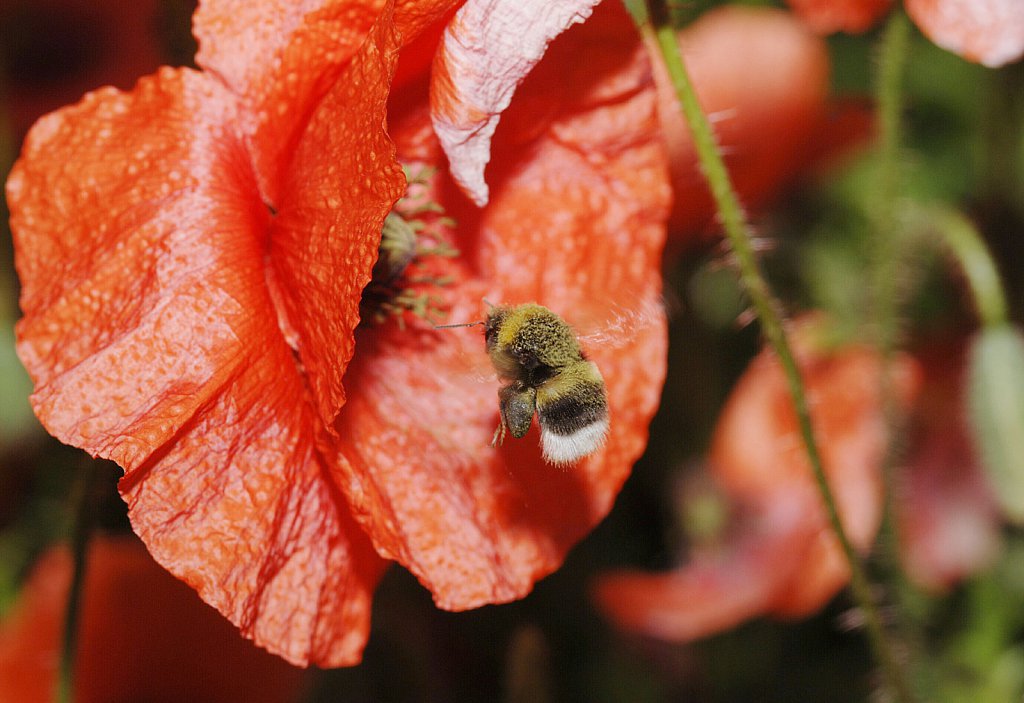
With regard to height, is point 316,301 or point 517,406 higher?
point 316,301

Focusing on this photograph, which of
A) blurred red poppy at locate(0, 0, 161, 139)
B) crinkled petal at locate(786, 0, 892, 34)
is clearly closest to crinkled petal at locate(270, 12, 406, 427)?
crinkled petal at locate(786, 0, 892, 34)

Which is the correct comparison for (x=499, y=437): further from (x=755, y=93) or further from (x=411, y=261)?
(x=755, y=93)

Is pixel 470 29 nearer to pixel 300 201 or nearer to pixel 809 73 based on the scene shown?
pixel 300 201

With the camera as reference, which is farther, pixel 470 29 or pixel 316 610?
pixel 316 610

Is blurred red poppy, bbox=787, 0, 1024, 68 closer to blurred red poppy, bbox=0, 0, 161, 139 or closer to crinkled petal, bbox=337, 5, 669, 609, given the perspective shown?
crinkled petal, bbox=337, 5, 669, 609

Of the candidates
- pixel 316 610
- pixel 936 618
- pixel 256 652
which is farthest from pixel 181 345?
pixel 936 618

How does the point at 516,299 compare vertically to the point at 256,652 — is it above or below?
above

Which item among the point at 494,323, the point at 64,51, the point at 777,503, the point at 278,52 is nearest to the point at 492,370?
the point at 494,323

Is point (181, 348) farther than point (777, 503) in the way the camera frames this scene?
No
